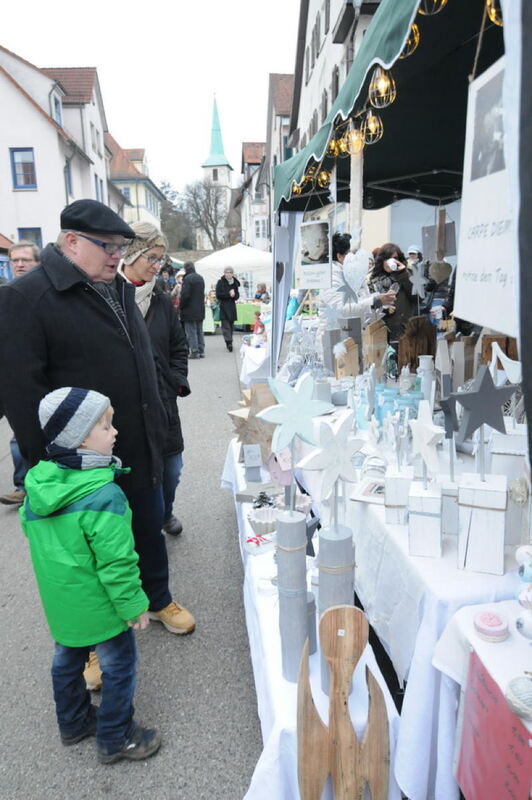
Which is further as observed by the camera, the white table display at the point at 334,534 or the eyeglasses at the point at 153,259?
the eyeglasses at the point at 153,259

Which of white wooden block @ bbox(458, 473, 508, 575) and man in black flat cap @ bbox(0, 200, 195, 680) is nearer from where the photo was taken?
white wooden block @ bbox(458, 473, 508, 575)

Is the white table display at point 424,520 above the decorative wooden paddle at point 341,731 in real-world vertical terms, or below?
above

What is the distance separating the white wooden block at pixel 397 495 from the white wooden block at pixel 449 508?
0.40 feet

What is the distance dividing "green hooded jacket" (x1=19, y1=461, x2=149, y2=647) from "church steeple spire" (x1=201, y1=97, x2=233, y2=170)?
3040 inches

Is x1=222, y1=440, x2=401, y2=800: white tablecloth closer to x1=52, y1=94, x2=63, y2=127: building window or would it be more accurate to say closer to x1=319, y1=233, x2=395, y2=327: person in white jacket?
x1=319, y1=233, x2=395, y2=327: person in white jacket

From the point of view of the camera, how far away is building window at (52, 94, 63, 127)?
20.5m

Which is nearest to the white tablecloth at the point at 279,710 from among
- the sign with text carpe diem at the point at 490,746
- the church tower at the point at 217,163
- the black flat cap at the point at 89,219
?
the sign with text carpe diem at the point at 490,746

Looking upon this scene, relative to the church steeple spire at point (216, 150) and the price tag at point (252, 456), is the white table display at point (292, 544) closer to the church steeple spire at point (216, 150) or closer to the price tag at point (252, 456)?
the price tag at point (252, 456)

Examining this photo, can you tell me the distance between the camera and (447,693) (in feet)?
4.84

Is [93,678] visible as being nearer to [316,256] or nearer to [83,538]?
[83,538]

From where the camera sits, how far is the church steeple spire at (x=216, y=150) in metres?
71.8

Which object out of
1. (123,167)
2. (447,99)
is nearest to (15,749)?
(447,99)

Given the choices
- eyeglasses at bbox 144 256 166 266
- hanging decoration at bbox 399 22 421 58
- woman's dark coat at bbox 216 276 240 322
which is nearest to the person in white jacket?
hanging decoration at bbox 399 22 421 58

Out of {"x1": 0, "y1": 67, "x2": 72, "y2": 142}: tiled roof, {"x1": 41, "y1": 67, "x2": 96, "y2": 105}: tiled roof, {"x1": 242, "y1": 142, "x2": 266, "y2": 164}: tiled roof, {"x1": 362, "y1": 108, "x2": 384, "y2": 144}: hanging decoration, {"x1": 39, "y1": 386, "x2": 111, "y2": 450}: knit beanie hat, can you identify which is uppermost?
{"x1": 242, "y1": 142, "x2": 266, "y2": 164}: tiled roof
